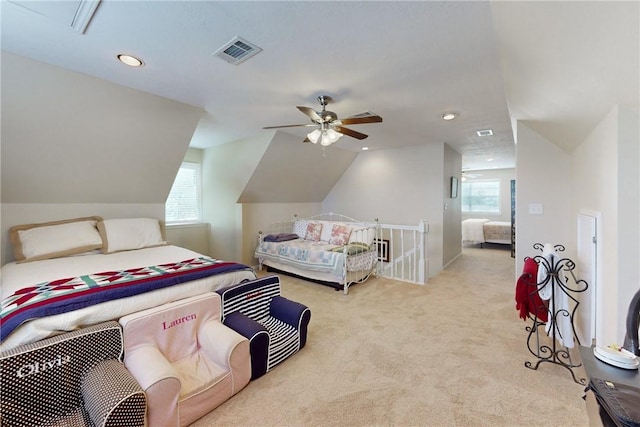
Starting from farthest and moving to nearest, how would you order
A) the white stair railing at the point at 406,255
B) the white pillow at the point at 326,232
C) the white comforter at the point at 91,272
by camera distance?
the white pillow at the point at 326,232
the white stair railing at the point at 406,255
the white comforter at the point at 91,272

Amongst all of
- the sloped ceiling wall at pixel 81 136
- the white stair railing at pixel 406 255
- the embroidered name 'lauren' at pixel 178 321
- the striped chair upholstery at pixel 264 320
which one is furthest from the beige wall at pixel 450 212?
the embroidered name 'lauren' at pixel 178 321

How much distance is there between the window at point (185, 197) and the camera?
4.77 meters

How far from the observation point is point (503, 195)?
8.54 m

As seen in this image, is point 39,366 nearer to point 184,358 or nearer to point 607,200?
point 184,358

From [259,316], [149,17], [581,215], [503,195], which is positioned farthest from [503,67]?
[503,195]

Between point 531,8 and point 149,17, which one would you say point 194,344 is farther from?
point 531,8

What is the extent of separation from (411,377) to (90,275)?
103 inches

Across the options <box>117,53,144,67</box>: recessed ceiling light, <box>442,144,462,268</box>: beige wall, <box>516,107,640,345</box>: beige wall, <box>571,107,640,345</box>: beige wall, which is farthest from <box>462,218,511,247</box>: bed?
<box>117,53,144,67</box>: recessed ceiling light

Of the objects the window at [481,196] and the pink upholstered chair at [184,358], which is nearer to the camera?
the pink upholstered chair at [184,358]

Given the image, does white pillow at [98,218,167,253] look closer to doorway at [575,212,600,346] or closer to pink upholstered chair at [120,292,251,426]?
pink upholstered chair at [120,292,251,426]

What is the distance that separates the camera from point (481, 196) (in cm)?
909

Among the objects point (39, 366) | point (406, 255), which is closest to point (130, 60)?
point (39, 366)

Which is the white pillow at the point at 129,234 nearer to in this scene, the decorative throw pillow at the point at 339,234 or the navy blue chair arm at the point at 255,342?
the navy blue chair arm at the point at 255,342

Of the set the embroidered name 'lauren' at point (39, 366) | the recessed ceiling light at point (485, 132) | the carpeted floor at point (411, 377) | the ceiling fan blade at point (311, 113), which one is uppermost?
the recessed ceiling light at point (485, 132)
